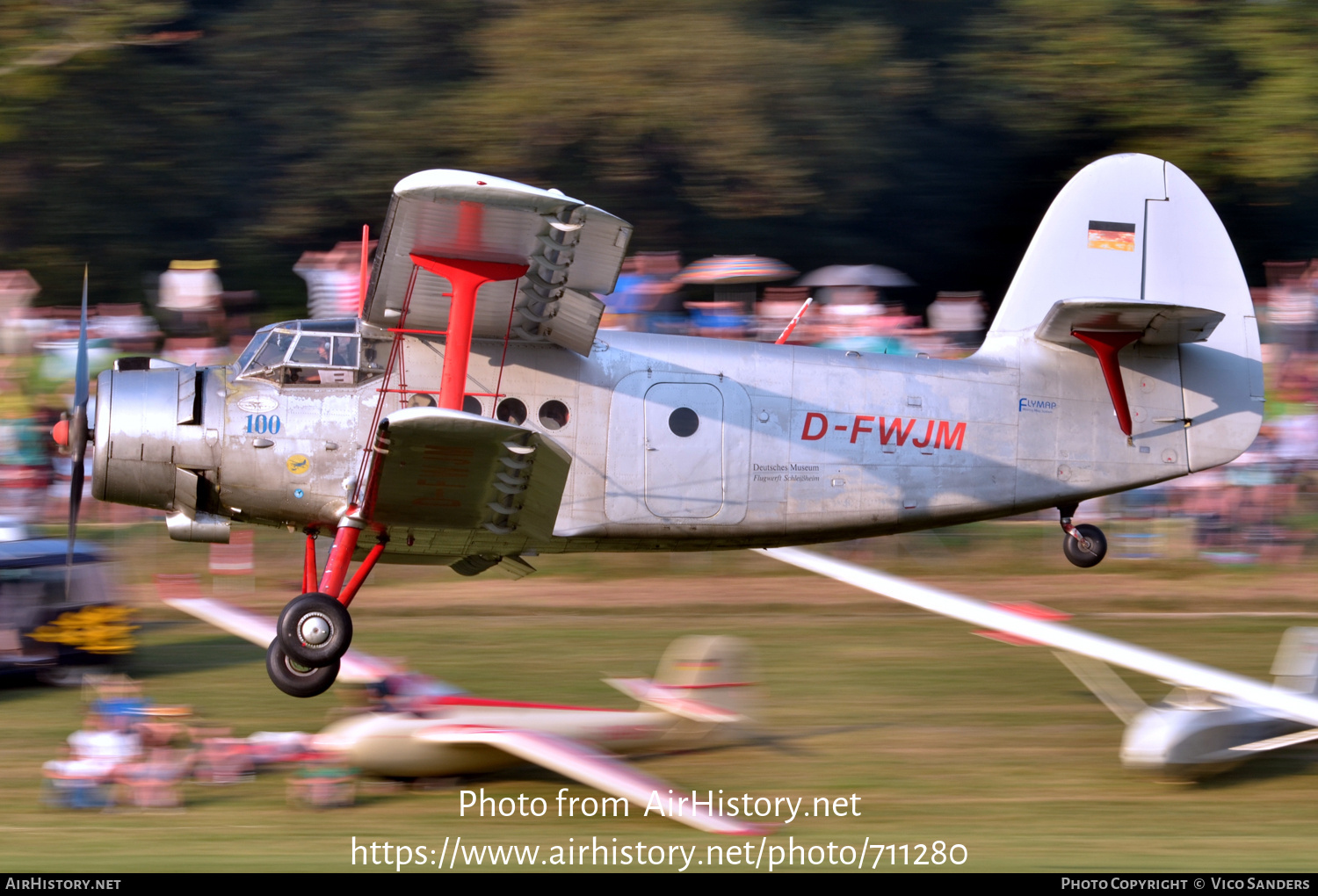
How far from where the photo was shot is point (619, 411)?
26.0ft

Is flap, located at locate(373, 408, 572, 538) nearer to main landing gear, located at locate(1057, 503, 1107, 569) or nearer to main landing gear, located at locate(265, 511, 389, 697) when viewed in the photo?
main landing gear, located at locate(265, 511, 389, 697)

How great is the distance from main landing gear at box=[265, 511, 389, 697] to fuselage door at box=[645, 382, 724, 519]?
1646 mm

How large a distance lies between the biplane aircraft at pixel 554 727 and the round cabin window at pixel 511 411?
65.1 inches

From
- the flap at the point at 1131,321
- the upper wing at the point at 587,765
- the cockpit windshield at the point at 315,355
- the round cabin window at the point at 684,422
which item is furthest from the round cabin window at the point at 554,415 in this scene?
the flap at the point at 1131,321

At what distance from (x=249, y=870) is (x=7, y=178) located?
506 inches

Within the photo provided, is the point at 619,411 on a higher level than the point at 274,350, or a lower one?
lower

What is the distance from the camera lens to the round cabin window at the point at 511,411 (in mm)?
7734

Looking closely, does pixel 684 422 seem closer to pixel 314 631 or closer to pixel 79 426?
pixel 314 631

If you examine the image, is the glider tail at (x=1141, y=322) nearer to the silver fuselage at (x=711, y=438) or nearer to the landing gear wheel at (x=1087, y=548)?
the silver fuselage at (x=711, y=438)

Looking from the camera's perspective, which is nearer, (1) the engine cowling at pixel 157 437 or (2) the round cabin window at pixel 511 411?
(1) the engine cowling at pixel 157 437

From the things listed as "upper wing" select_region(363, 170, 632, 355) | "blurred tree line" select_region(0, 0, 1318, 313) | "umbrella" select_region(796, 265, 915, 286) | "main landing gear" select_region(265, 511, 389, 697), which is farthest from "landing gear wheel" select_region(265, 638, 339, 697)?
Result: "blurred tree line" select_region(0, 0, 1318, 313)

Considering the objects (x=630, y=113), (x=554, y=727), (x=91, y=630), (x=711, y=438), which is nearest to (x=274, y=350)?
(x=711, y=438)

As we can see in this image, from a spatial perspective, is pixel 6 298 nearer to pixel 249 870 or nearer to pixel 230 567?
pixel 230 567

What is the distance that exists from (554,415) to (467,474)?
912mm
